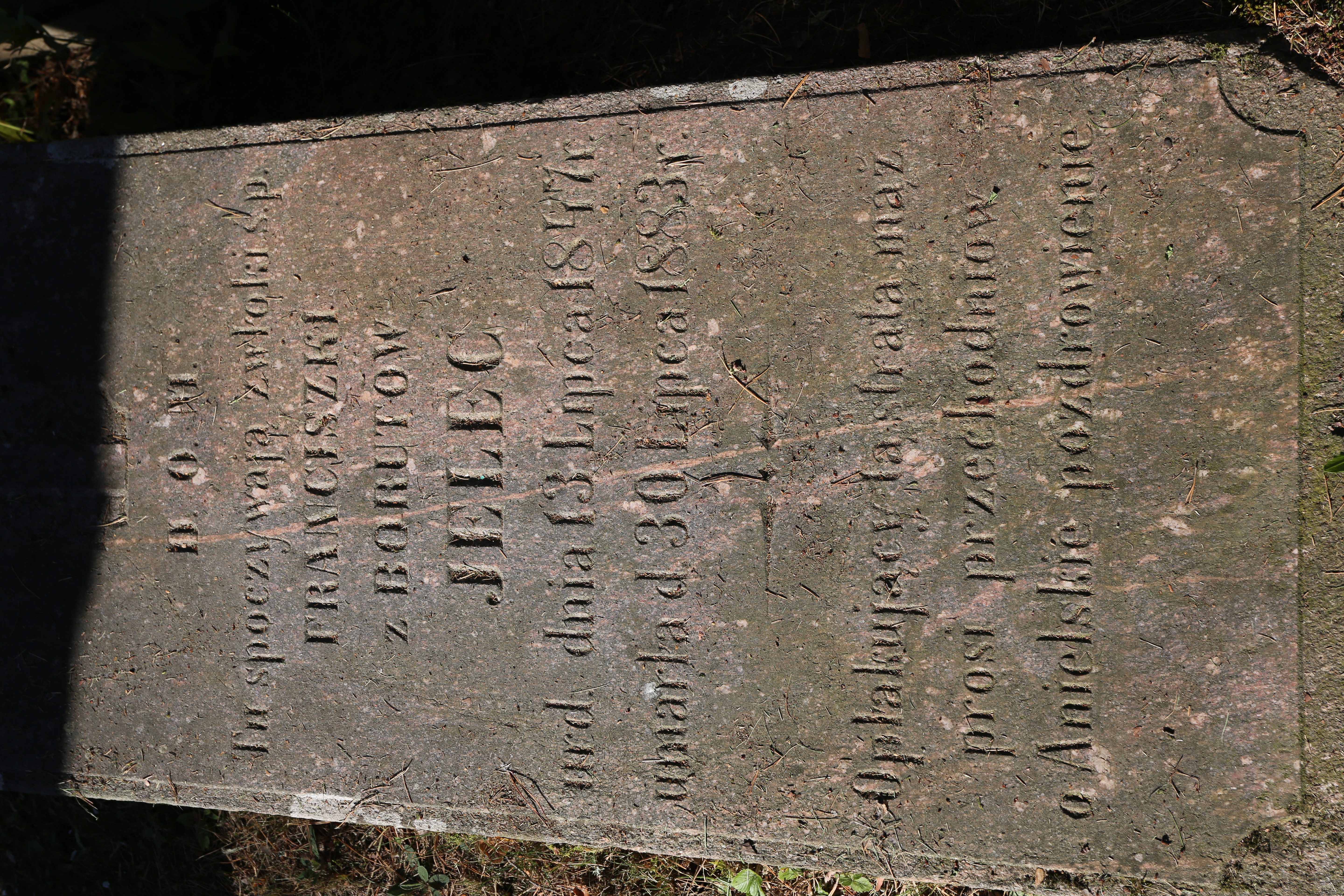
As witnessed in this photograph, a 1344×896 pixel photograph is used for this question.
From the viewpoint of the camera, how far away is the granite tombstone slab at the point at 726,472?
8.29 feet

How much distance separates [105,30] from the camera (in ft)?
12.9

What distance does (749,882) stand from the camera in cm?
360

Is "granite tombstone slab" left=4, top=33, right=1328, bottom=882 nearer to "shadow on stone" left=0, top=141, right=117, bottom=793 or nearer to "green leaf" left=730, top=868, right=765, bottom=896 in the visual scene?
"shadow on stone" left=0, top=141, right=117, bottom=793

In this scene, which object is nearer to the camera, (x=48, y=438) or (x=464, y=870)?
(x=48, y=438)

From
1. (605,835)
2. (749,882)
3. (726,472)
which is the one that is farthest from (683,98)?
(749,882)

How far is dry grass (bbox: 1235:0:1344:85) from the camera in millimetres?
Answer: 2496

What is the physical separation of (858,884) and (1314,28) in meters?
3.26

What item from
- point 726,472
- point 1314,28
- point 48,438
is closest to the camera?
point 1314,28

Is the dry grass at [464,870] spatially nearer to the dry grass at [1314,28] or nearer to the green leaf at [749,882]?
the green leaf at [749,882]

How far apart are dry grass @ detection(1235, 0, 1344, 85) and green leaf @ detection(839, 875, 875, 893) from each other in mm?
3100

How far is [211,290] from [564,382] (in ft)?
4.14

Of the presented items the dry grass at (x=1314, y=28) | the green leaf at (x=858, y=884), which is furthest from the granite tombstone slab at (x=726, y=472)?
the green leaf at (x=858, y=884)

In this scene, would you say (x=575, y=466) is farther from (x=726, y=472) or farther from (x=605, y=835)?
(x=605, y=835)

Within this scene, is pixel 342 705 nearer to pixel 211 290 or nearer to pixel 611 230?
pixel 211 290
